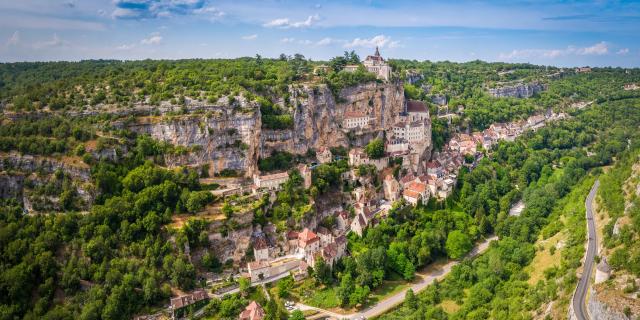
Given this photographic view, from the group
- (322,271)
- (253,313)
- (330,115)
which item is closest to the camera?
(253,313)

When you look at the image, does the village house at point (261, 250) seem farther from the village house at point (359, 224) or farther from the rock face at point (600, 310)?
the rock face at point (600, 310)

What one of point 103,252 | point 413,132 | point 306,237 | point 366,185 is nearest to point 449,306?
point 306,237

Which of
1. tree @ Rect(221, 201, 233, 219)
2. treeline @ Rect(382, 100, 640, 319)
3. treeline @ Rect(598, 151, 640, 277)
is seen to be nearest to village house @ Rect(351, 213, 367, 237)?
treeline @ Rect(382, 100, 640, 319)

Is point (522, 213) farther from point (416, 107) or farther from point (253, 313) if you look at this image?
point (253, 313)

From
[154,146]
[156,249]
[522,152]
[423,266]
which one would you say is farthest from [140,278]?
[522,152]

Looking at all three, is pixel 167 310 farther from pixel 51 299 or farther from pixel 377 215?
pixel 377 215
